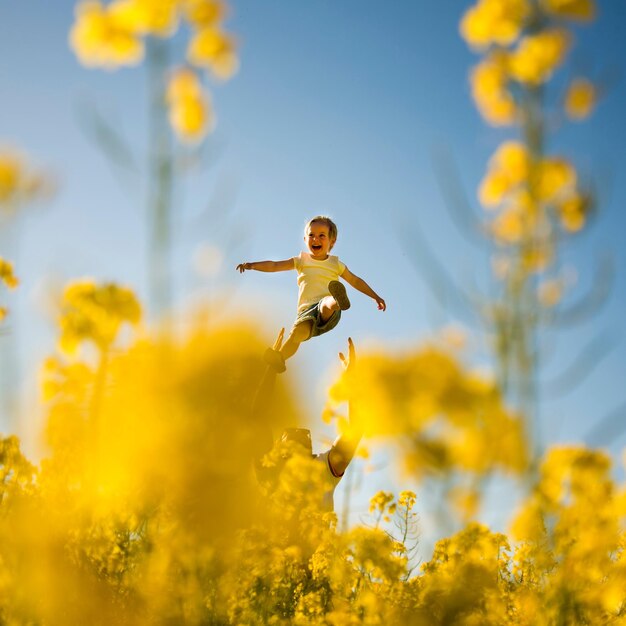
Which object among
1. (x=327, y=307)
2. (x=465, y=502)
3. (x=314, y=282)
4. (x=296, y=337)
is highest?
(x=314, y=282)

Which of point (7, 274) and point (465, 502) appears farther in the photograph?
point (7, 274)

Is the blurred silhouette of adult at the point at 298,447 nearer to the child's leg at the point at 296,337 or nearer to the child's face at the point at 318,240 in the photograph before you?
the child's leg at the point at 296,337

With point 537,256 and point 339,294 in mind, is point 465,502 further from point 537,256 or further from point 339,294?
point 339,294

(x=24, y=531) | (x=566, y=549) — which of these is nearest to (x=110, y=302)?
(x=24, y=531)

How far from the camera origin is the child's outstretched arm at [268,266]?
3613 mm

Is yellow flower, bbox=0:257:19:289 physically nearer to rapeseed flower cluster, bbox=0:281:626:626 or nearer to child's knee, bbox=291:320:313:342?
rapeseed flower cluster, bbox=0:281:626:626

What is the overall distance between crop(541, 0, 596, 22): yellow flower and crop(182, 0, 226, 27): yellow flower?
1.03 meters

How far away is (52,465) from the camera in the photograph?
12.7 ft

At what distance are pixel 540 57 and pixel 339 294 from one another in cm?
188

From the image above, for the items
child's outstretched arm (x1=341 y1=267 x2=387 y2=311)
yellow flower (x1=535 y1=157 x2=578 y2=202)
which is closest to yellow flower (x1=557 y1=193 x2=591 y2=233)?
yellow flower (x1=535 y1=157 x2=578 y2=202)

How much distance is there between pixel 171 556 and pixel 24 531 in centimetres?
89

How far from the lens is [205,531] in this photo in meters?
3.55

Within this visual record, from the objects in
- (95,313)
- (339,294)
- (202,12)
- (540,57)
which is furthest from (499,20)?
(95,313)

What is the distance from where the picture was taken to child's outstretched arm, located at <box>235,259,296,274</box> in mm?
3613
